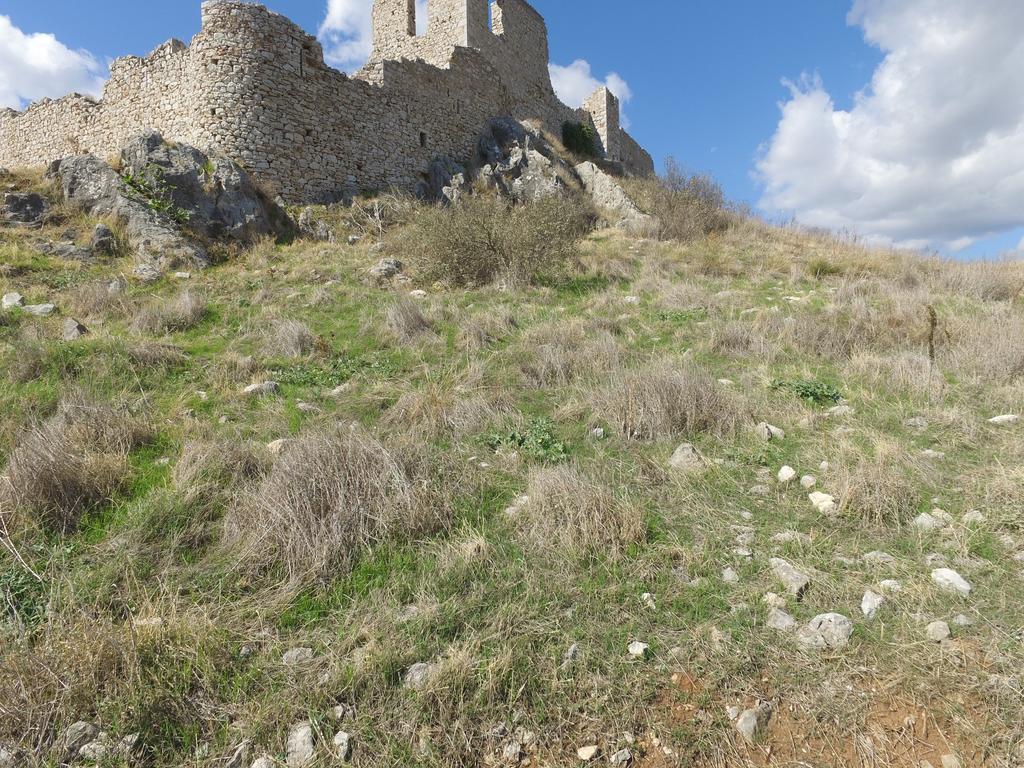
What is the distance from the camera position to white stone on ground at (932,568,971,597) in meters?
2.29

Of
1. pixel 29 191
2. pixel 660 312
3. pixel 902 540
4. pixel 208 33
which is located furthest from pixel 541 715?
pixel 208 33

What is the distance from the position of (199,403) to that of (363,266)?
595 centimetres

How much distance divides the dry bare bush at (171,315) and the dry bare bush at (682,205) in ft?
34.3

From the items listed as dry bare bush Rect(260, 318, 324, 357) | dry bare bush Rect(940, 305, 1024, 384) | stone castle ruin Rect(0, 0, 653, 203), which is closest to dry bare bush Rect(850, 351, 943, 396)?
dry bare bush Rect(940, 305, 1024, 384)

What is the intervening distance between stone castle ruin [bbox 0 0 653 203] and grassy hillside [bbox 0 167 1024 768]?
26.3 feet

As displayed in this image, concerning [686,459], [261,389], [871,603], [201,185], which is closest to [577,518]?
[686,459]

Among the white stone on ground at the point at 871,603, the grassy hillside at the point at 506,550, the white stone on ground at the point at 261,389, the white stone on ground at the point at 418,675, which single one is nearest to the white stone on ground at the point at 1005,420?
the grassy hillside at the point at 506,550

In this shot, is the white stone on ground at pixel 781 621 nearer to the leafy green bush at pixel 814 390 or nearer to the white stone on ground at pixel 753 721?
the white stone on ground at pixel 753 721

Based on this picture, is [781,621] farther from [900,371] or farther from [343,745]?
[900,371]

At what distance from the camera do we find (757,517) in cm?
296

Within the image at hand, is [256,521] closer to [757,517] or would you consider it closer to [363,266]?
[757,517]

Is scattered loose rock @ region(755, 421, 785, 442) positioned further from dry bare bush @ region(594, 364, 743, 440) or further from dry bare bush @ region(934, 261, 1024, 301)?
dry bare bush @ region(934, 261, 1024, 301)

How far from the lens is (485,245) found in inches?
363

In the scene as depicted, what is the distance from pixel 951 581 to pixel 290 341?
574 cm
